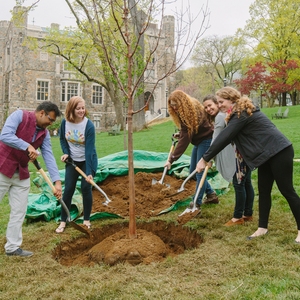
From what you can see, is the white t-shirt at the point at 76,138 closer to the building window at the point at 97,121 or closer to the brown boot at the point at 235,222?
the brown boot at the point at 235,222

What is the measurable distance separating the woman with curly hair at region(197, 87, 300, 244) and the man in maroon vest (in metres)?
1.67

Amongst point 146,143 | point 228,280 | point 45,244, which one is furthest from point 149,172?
point 146,143

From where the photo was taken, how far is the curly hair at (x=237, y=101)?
375cm

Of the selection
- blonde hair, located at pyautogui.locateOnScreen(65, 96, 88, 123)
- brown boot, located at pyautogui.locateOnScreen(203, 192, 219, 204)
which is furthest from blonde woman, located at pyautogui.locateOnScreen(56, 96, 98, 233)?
brown boot, located at pyautogui.locateOnScreen(203, 192, 219, 204)

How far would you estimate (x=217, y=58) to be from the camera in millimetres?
42344

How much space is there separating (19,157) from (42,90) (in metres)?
30.7

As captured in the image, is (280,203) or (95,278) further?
(280,203)

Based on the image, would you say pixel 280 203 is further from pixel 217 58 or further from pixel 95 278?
pixel 217 58

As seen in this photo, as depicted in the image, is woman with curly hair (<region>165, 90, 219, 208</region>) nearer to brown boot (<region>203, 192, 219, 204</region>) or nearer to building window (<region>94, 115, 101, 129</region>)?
brown boot (<region>203, 192, 219, 204</region>)

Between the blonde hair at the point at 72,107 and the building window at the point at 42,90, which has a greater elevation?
the building window at the point at 42,90

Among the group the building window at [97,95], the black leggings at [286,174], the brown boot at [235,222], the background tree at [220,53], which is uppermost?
the background tree at [220,53]

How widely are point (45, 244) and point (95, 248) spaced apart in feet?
2.01

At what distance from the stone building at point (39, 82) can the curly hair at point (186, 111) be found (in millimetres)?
26406

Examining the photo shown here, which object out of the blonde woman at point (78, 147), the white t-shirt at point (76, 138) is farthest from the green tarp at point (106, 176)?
the white t-shirt at point (76, 138)
